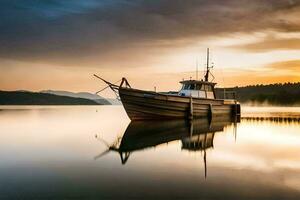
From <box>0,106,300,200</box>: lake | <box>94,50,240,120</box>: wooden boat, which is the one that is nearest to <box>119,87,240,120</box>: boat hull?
<box>94,50,240,120</box>: wooden boat

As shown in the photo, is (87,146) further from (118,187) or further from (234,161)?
(118,187)

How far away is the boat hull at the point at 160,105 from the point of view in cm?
3741

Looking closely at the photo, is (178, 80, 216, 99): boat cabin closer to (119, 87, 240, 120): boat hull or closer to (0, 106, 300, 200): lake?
(119, 87, 240, 120): boat hull

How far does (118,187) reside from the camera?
10.6 meters

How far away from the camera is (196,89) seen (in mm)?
42188

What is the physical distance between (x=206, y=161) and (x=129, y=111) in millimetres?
23550

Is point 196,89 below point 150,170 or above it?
above

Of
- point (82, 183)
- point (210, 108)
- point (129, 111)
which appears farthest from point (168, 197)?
point (210, 108)

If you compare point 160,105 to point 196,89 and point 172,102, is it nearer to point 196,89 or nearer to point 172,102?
point 172,102

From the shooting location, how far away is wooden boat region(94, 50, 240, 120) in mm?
37438

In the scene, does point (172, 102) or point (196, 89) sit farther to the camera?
point (196, 89)

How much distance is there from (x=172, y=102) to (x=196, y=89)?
426 centimetres

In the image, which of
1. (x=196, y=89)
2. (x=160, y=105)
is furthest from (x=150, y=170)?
(x=196, y=89)

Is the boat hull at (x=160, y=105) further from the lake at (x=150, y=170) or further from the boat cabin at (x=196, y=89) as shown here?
the lake at (x=150, y=170)
